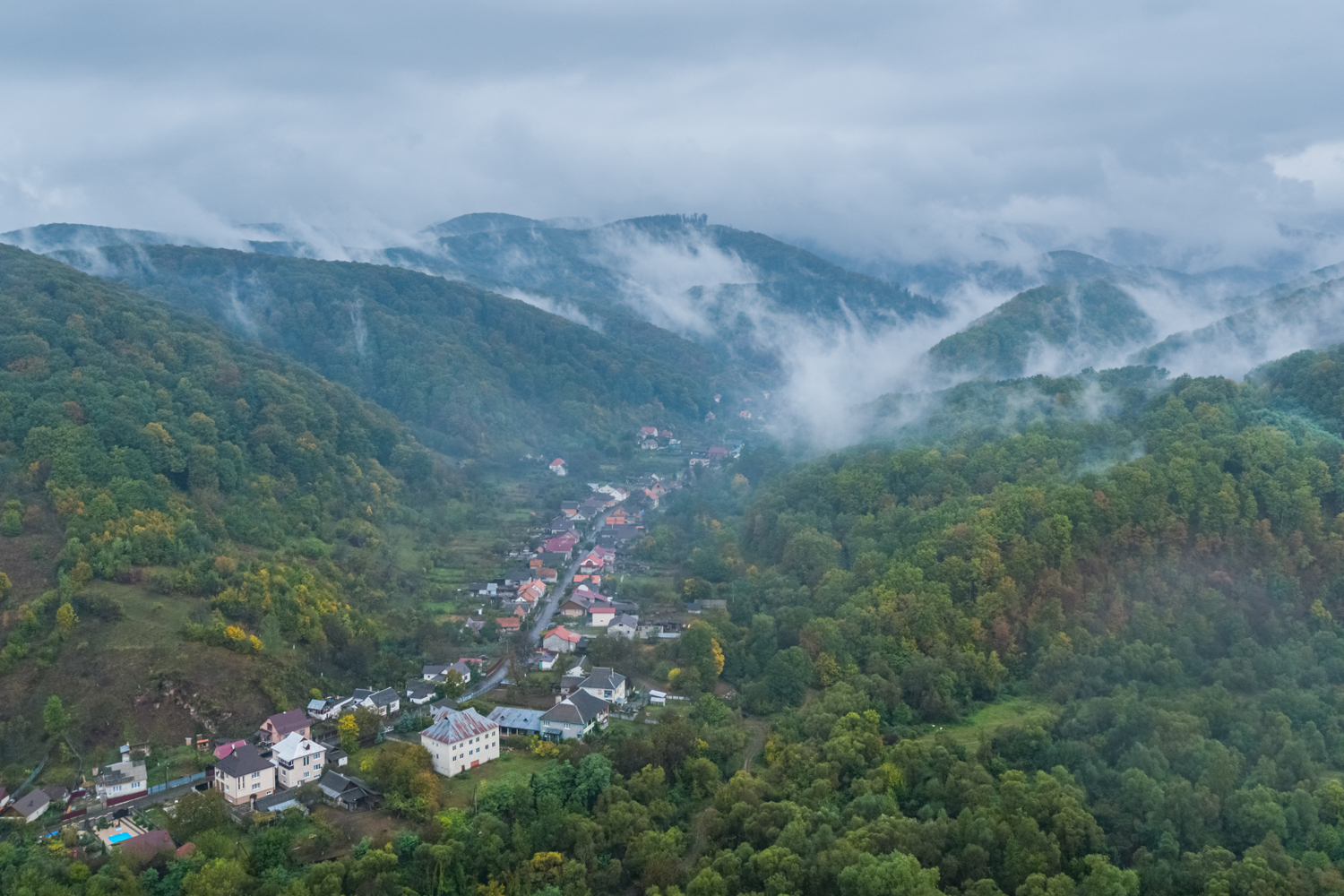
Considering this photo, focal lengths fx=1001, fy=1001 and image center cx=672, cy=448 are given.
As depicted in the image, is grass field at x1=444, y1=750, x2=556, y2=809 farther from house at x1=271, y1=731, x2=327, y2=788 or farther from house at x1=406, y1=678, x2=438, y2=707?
house at x1=406, y1=678, x2=438, y2=707

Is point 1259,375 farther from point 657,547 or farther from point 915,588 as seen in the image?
point 657,547

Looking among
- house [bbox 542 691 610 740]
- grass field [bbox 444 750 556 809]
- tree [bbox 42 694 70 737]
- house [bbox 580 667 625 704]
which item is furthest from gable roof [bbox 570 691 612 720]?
tree [bbox 42 694 70 737]

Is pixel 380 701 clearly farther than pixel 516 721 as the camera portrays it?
Yes

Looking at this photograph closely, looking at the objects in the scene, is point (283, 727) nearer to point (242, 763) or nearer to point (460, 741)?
point (242, 763)

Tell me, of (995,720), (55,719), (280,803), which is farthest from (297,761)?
(995,720)

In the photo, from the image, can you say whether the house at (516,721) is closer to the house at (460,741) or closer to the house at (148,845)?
the house at (460,741)

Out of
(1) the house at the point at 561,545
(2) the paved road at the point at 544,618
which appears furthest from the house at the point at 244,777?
(1) the house at the point at 561,545

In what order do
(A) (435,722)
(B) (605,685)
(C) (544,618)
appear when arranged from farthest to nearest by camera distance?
(C) (544,618) → (B) (605,685) → (A) (435,722)
